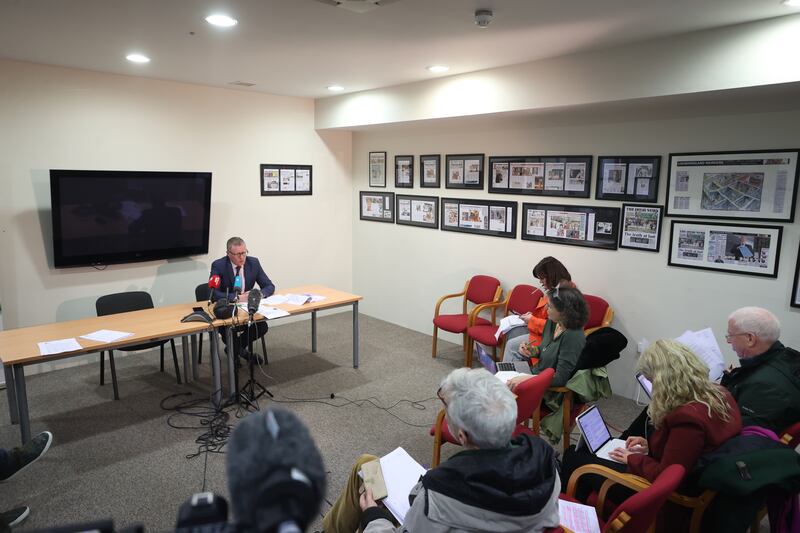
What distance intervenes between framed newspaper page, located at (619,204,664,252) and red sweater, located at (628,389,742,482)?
216cm

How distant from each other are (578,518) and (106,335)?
3162mm

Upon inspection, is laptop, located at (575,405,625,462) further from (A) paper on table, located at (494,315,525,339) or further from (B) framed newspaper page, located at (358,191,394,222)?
(B) framed newspaper page, located at (358,191,394,222)

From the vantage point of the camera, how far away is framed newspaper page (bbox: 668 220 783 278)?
341cm

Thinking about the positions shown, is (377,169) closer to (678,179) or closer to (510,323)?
(510,323)

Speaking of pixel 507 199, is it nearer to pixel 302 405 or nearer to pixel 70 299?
pixel 302 405

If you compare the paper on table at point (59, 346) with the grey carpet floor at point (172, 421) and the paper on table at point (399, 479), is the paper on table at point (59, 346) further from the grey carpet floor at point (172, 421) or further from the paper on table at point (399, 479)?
the paper on table at point (399, 479)

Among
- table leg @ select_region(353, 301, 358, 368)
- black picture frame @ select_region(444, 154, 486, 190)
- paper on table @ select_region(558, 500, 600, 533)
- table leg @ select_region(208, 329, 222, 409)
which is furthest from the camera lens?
black picture frame @ select_region(444, 154, 486, 190)

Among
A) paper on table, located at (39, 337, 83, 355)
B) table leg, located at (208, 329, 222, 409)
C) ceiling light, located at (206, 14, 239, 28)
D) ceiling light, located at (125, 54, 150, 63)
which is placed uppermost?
ceiling light, located at (125, 54, 150, 63)

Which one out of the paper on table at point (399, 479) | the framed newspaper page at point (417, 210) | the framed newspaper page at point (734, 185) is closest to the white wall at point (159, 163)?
the framed newspaper page at point (417, 210)

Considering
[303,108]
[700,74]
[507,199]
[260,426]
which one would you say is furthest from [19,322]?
[700,74]

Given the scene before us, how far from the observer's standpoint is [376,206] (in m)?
6.35

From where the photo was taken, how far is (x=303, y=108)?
603 centimetres

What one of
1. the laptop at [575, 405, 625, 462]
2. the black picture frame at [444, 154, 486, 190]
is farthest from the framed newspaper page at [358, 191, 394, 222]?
the laptop at [575, 405, 625, 462]

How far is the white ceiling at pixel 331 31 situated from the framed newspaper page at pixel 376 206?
1944mm
